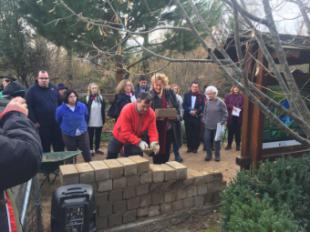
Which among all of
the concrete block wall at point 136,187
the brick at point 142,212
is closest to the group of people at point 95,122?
the concrete block wall at point 136,187

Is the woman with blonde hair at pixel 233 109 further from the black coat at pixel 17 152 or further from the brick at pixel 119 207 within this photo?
the black coat at pixel 17 152

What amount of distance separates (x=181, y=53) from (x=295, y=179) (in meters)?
9.33

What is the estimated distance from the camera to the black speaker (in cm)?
322

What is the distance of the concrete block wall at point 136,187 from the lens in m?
3.89

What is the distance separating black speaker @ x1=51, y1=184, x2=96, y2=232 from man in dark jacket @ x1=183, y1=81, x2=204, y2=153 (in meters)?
5.02

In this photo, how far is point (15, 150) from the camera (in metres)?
1.48

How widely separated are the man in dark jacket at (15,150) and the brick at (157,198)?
8.72 feet

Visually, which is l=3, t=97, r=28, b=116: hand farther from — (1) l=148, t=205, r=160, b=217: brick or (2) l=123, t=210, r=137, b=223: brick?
(1) l=148, t=205, r=160, b=217: brick

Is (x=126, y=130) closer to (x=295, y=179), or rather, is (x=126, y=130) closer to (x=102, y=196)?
(x=102, y=196)

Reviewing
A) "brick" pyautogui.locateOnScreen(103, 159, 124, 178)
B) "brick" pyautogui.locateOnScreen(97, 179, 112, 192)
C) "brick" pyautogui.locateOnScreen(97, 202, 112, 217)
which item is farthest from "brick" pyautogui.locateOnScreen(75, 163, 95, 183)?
→ "brick" pyautogui.locateOnScreen(97, 202, 112, 217)

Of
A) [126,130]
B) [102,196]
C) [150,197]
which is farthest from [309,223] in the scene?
[126,130]

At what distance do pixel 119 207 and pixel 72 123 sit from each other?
89.1 inches

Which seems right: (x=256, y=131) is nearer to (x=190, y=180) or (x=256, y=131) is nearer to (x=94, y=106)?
(x=190, y=180)

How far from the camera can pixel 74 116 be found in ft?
19.4
